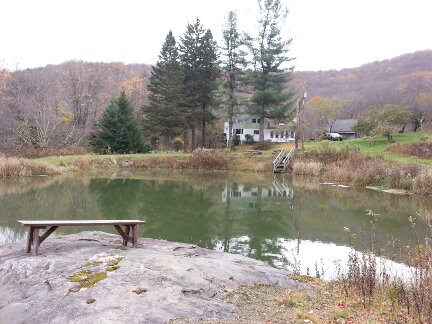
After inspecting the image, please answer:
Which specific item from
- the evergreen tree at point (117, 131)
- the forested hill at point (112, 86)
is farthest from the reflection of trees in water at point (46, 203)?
the forested hill at point (112, 86)

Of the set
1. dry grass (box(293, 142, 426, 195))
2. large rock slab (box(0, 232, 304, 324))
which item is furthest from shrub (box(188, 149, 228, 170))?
large rock slab (box(0, 232, 304, 324))

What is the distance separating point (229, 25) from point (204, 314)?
3945 cm

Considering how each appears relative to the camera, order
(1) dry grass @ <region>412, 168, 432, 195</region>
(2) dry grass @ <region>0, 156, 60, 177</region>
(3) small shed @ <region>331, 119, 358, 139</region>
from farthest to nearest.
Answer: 1. (3) small shed @ <region>331, 119, 358, 139</region>
2. (2) dry grass @ <region>0, 156, 60, 177</region>
3. (1) dry grass @ <region>412, 168, 432, 195</region>

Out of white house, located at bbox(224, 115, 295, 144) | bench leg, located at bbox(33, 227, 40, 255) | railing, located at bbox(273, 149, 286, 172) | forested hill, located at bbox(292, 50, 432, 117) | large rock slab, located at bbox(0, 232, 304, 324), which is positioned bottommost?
railing, located at bbox(273, 149, 286, 172)

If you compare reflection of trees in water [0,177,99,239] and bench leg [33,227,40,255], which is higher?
bench leg [33,227,40,255]

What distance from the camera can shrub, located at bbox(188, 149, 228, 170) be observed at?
113 feet

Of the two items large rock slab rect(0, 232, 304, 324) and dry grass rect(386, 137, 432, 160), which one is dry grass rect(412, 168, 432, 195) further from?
large rock slab rect(0, 232, 304, 324)

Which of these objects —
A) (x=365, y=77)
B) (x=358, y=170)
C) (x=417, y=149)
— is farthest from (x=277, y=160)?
(x=365, y=77)

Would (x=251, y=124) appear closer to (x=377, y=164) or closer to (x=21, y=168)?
(x=377, y=164)

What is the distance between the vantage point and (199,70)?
42.0 metres

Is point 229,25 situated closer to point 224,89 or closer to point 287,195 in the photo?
point 224,89

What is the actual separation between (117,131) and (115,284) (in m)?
34.7

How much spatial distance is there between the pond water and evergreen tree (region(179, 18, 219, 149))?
16291 mm

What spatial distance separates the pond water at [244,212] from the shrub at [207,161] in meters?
8.11
